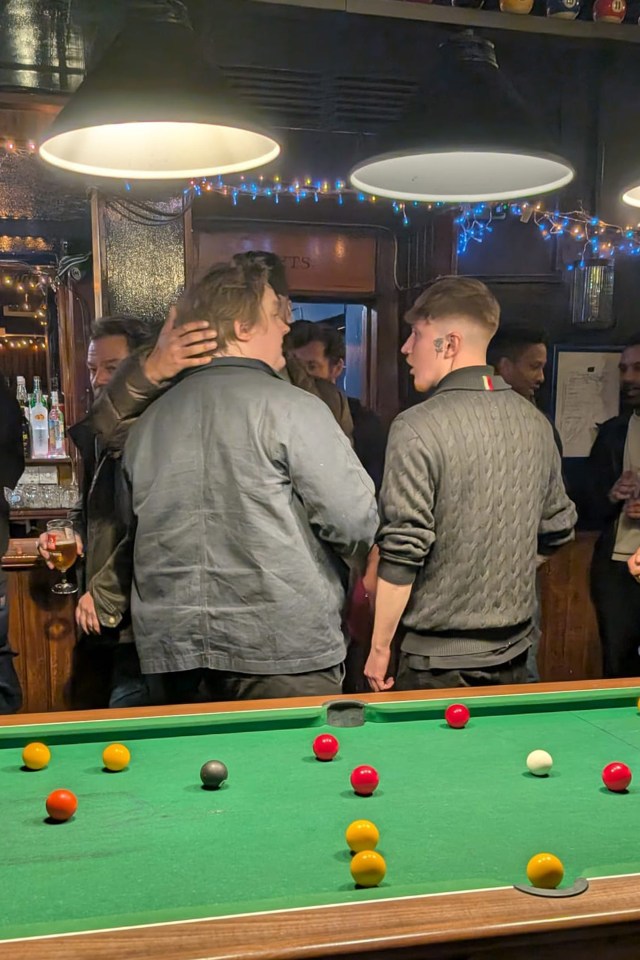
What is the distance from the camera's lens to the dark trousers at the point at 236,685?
2283 mm

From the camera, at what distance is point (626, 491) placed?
362cm

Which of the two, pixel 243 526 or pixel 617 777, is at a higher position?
pixel 243 526

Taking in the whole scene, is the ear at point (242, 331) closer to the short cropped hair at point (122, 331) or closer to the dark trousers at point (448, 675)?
the short cropped hair at point (122, 331)

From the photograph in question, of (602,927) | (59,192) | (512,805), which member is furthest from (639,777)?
(59,192)

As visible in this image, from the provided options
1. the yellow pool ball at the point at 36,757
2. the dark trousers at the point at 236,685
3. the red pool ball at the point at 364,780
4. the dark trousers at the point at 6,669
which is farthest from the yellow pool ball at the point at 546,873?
the dark trousers at the point at 6,669

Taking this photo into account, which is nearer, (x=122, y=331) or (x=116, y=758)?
(x=116, y=758)

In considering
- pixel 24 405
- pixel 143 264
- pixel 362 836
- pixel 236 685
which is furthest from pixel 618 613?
pixel 24 405

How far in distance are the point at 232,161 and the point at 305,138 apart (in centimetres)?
219

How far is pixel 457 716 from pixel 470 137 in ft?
3.86

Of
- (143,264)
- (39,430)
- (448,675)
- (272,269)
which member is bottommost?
(448,675)

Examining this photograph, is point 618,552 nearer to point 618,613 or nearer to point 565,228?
point 618,613

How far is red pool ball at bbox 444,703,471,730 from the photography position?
187 centimetres

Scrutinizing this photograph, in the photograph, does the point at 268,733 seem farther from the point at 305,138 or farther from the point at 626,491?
the point at 305,138

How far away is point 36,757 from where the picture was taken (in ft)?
5.29
